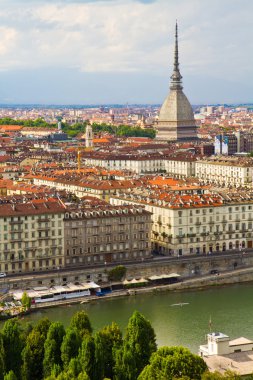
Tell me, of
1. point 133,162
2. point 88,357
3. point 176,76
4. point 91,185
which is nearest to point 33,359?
point 88,357

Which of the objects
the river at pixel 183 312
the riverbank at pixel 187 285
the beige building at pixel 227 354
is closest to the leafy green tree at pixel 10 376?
the beige building at pixel 227 354

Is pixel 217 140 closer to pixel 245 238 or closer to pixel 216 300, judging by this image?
pixel 245 238

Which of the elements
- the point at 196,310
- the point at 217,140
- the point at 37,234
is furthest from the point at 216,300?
the point at 217,140

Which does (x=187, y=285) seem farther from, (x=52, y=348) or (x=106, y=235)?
(x=52, y=348)

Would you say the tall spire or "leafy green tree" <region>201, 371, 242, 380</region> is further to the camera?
the tall spire

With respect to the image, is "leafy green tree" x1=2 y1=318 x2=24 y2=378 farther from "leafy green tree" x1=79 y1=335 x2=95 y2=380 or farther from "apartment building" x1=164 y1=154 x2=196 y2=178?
"apartment building" x1=164 y1=154 x2=196 y2=178

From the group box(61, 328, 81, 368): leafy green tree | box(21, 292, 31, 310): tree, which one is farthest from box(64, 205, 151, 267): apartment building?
box(61, 328, 81, 368): leafy green tree
